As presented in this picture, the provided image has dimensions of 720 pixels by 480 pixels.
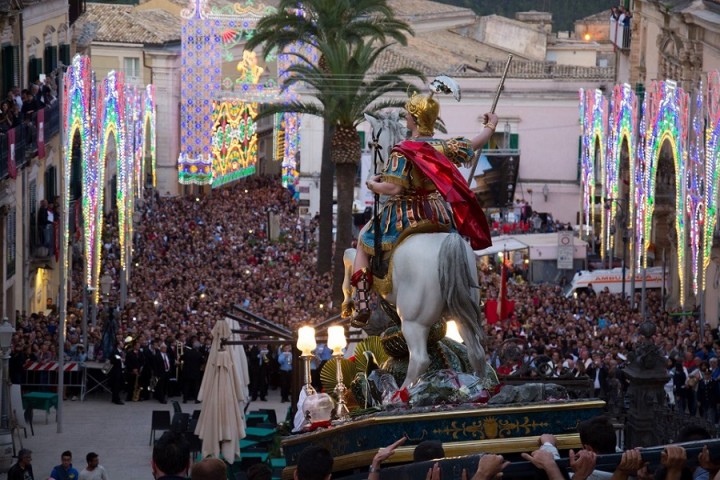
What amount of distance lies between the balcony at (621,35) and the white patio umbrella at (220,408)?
3597 cm

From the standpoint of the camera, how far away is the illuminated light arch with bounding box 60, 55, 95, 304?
3338cm

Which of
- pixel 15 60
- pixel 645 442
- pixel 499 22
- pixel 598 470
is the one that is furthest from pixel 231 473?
pixel 499 22

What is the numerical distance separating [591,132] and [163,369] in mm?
21047

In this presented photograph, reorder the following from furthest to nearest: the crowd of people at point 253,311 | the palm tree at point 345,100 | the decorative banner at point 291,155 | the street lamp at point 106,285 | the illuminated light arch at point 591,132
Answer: the decorative banner at point 291,155
the illuminated light arch at point 591,132
the palm tree at point 345,100
the street lamp at point 106,285
the crowd of people at point 253,311

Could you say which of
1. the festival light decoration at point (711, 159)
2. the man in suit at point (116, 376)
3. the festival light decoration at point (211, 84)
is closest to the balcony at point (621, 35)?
the festival light decoration at point (211, 84)

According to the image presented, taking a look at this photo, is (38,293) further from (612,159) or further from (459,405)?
(459,405)

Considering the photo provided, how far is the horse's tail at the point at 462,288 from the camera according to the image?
15.3 meters

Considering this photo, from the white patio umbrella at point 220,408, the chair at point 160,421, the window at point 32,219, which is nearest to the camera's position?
the white patio umbrella at point 220,408

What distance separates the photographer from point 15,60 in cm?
3969

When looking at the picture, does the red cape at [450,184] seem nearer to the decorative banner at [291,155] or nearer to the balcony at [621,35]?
the balcony at [621,35]

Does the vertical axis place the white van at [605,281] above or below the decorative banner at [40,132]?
below

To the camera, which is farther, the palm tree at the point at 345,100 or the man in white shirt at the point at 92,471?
the palm tree at the point at 345,100

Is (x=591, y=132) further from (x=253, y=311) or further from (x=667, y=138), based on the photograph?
(x=253, y=311)

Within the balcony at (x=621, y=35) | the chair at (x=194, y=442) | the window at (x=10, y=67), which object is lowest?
the chair at (x=194, y=442)
